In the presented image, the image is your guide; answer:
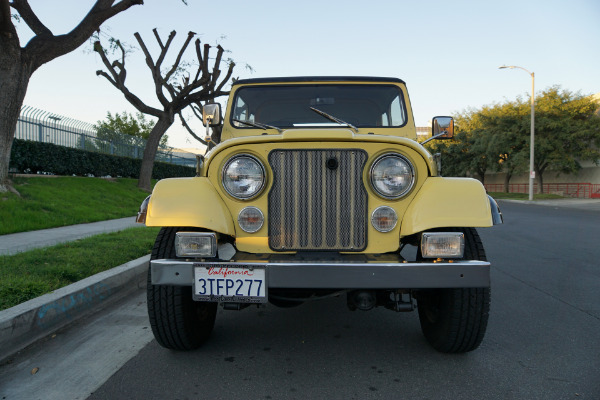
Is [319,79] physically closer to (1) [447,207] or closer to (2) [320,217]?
(2) [320,217]

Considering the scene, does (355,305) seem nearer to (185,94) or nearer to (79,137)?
(79,137)

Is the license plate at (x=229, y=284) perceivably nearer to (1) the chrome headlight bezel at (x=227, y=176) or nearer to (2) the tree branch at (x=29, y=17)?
(1) the chrome headlight bezel at (x=227, y=176)

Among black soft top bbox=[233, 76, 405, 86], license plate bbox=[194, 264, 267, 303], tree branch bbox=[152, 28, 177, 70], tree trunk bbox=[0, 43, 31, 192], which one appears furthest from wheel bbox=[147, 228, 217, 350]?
tree branch bbox=[152, 28, 177, 70]

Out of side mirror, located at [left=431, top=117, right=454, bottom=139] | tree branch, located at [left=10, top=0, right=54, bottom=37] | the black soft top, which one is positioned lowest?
side mirror, located at [left=431, top=117, right=454, bottom=139]

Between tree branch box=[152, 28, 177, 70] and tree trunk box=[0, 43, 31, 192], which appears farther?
tree branch box=[152, 28, 177, 70]

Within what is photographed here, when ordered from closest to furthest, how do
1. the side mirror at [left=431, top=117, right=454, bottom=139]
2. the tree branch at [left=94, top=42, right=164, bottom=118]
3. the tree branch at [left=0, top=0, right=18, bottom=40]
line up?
the side mirror at [left=431, top=117, right=454, bottom=139]
the tree branch at [left=0, top=0, right=18, bottom=40]
the tree branch at [left=94, top=42, right=164, bottom=118]

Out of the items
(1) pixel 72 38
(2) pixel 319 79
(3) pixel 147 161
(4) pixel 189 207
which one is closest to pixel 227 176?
(4) pixel 189 207

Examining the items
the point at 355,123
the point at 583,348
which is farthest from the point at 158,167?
the point at 583,348

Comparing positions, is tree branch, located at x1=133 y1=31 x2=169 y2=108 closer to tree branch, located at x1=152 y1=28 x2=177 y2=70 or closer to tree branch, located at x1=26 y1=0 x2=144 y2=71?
tree branch, located at x1=152 y1=28 x2=177 y2=70

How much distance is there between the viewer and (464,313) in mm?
2680

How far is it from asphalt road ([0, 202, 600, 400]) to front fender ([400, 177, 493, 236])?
2.83ft

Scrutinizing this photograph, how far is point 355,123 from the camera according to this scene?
4.09 metres

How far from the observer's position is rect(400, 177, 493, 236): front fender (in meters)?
2.49

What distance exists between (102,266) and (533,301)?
438cm
